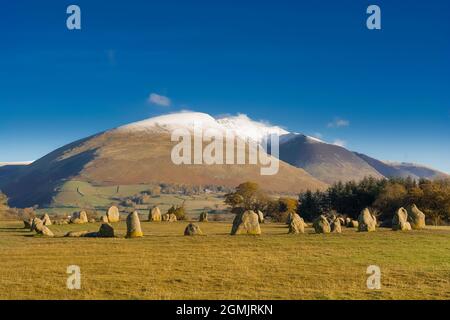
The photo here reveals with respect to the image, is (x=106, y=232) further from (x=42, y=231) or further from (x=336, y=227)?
(x=336, y=227)

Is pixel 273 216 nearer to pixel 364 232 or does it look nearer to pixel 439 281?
pixel 364 232

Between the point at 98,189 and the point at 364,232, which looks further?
the point at 98,189

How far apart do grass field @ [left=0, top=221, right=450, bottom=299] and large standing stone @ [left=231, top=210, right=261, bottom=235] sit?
2.87 metres

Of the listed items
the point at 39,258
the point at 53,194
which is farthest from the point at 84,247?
the point at 53,194

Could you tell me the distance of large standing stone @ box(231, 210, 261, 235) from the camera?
3622cm

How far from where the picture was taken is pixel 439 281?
1845 cm

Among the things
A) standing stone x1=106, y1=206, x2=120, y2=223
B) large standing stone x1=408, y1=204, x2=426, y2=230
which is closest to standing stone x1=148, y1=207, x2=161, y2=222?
standing stone x1=106, y1=206, x2=120, y2=223

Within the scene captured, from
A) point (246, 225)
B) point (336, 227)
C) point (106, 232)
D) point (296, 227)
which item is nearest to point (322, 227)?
point (336, 227)

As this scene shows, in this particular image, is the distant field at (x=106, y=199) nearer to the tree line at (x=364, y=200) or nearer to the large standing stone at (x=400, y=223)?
the tree line at (x=364, y=200)

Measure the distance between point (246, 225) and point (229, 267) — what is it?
589 inches

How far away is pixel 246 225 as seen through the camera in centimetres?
3641
